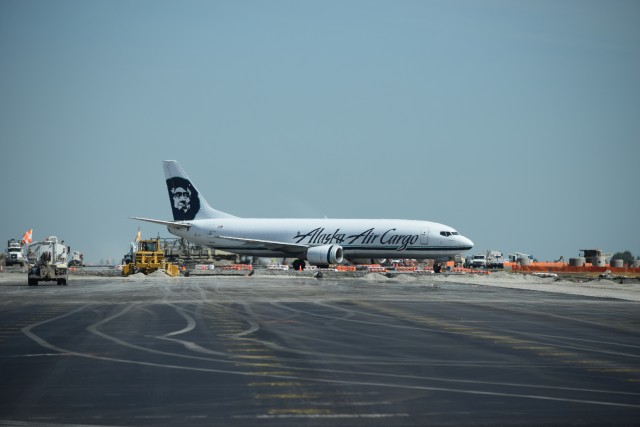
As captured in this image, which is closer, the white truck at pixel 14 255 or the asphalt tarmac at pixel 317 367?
the asphalt tarmac at pixel 317 367

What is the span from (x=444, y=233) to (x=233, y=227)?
23176mm

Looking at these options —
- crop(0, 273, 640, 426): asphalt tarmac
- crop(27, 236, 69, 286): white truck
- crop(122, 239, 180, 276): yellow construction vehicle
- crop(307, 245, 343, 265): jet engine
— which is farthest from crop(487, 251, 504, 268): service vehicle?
crop(0, 273, 640, 426): asphalt tarmac

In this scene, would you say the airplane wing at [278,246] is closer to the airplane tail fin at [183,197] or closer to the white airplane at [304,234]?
the white airplane at [304,234]

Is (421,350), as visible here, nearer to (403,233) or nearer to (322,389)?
(322,389)

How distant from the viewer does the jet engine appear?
8125 cm

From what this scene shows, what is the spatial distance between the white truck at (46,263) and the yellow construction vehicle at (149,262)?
1860 centimetres

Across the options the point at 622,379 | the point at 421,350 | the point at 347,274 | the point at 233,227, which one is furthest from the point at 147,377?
the point at 233,227

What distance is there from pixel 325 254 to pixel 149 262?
53.1 feet

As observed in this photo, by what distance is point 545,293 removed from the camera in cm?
4962

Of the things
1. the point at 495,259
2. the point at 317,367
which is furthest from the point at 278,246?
the point at 317,367

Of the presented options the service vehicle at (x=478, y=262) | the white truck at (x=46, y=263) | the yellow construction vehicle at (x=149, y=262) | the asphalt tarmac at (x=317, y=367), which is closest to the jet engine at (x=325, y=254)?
the yellow construction vehicle at (x=149, y=262)

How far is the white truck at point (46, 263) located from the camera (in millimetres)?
59562

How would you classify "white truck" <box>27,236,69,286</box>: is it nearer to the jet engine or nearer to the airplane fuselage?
the jet engine

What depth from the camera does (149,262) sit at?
80.9 metres
